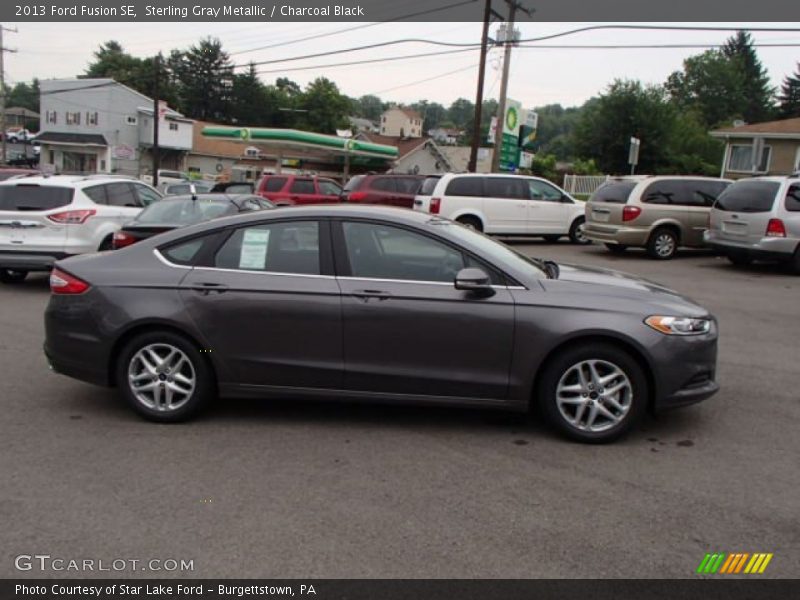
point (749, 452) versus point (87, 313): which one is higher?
point (87, 313)

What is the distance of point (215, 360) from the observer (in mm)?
4828

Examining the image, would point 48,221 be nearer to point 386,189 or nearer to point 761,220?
point 386,189

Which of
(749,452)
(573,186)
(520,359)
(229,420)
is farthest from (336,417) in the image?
(573,186)

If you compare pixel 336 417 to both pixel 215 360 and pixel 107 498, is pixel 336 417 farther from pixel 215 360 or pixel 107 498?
pixel 107 498

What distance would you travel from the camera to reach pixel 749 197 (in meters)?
12.6

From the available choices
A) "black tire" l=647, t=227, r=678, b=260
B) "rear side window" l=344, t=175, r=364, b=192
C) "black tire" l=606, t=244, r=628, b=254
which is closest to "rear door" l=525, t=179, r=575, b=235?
"black tire" l=606, t=244, r=628, b=254

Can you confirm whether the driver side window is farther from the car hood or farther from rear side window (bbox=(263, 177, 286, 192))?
rear side window (bbox=(263, 177, 286, 192))

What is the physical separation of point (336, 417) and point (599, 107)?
44.3 metres

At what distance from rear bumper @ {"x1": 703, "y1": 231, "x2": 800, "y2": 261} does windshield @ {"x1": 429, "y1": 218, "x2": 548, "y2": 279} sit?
884cm

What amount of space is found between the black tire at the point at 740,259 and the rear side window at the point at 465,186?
5938 millimetres

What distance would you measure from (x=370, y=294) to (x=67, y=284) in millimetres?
2261

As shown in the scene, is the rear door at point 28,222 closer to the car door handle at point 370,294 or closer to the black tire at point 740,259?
the car door handle at point 370,294

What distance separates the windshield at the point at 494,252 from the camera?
4.82 meters
